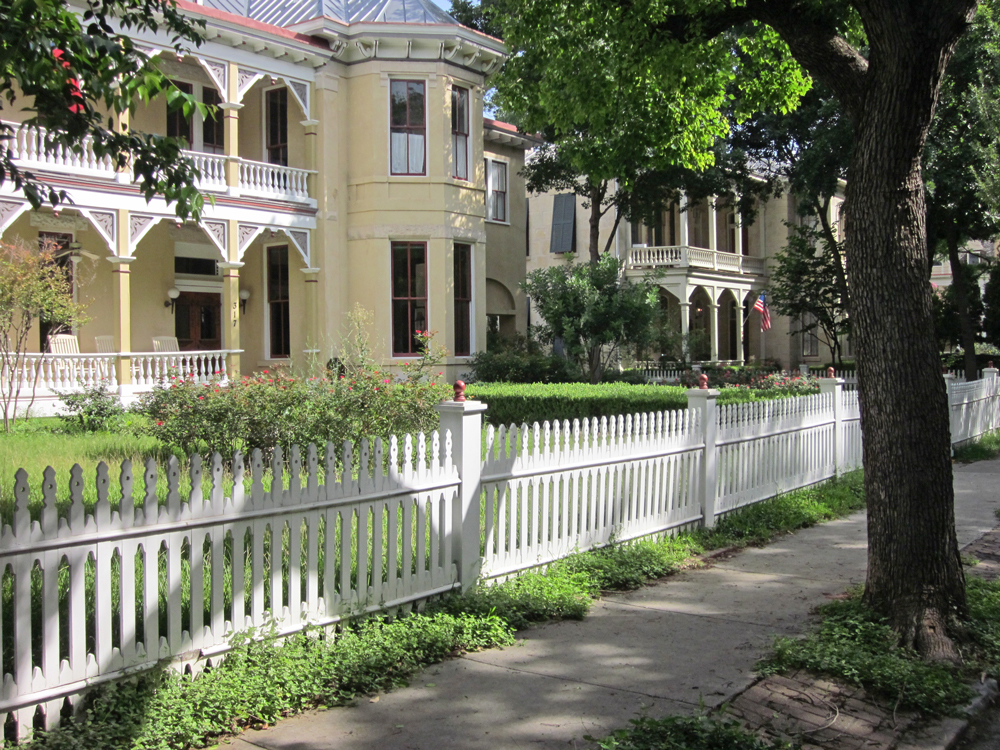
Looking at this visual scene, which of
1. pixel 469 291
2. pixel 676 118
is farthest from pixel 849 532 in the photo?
pixel 469 291

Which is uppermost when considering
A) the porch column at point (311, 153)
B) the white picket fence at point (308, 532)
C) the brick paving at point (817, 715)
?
the porch column at point (311, 153)

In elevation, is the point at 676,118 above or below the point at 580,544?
above

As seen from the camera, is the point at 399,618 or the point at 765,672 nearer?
the point at 765,672

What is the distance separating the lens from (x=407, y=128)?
2075 cm

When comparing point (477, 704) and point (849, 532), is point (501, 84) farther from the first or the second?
point (477, 704)

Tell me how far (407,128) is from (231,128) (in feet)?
12.8

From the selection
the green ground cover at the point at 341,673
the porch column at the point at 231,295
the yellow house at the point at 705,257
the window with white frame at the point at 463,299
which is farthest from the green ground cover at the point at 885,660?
the yellow house at the point at 705,257

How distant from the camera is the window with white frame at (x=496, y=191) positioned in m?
25.7

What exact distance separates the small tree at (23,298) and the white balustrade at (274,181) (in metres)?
5.16

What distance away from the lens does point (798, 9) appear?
21.3 ft

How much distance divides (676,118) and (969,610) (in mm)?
5775

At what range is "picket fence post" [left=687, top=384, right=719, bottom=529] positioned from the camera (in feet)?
29.8

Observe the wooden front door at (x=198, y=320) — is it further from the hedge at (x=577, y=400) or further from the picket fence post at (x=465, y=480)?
the picket fence post at (x=465, y=480)

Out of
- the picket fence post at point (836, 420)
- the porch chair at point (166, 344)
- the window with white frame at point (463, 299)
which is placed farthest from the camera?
the window with white frame at point (463, 299)
